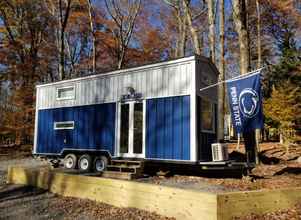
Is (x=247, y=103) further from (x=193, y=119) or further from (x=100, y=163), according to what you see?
(x=100, y=163)

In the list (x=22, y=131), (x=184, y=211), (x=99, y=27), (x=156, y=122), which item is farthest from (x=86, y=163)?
(x=99, y=27)

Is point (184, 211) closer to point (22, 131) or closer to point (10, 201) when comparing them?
point (10, 201)

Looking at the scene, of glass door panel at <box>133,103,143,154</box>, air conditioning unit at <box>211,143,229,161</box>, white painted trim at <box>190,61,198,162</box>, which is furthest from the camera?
glass door panel at <box>133,103,143,154</box>

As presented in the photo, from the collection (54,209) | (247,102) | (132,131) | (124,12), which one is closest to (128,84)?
(132,131)

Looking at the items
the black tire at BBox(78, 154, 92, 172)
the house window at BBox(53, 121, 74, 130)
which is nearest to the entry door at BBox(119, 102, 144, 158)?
the black tire at BBox(78, 154, 92, 172)


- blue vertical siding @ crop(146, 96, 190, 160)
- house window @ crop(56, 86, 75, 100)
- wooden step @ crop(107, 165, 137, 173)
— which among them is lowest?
wooden step @ crop(107, 165, 137, 173)

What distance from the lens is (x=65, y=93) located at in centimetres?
1177

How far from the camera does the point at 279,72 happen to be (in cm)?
2164

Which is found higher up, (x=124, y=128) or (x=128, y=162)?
(x=124, y=128)

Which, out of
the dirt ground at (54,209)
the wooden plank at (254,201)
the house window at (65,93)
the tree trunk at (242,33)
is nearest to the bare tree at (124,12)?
the house window at (65,93)

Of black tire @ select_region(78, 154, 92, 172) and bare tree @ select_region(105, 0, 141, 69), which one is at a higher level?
bare tree @ select_region(105, 0, 141, 69)

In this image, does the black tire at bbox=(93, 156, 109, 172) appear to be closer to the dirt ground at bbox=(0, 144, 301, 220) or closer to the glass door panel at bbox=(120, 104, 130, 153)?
the glass door panel at bbox=(120, 104, 130, 153)

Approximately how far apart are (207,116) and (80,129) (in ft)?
14.8

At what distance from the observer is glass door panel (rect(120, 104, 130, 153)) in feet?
32.2
